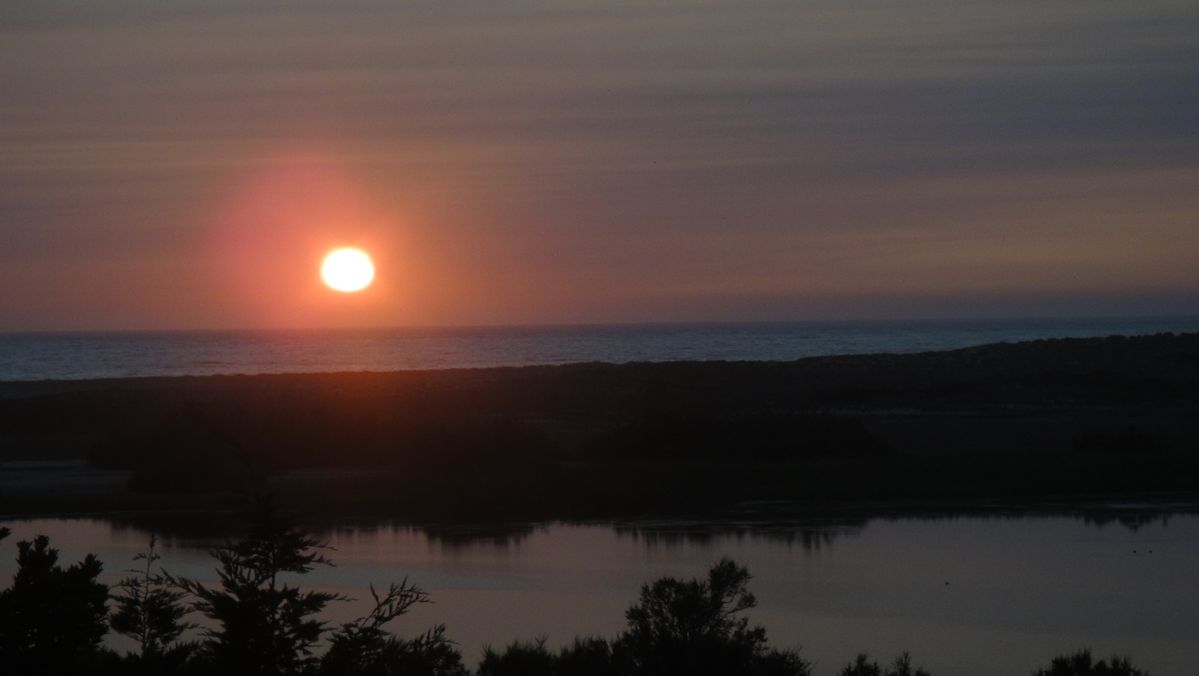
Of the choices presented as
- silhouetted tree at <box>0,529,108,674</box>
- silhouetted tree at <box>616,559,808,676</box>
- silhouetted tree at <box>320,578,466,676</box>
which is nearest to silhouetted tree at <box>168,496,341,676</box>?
silhouetted tree at <box>320,578,466,676</box>

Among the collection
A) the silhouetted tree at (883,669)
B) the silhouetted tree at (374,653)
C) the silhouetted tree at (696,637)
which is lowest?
the silhouetted tree at (883,669)

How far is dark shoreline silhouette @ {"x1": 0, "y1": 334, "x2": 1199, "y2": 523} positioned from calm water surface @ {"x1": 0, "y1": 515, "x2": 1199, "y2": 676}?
2.31 m

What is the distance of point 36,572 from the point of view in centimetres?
925

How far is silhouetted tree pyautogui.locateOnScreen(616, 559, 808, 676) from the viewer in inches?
438

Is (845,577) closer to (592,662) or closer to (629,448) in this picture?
(592,662)

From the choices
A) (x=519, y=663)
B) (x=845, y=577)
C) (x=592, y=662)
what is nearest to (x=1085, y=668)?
(x=592, y=662)

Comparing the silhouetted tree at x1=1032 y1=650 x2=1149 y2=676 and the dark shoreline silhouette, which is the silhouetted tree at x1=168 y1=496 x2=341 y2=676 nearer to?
the silhouetted tree at x1=1032 y1=650 x2=1149 y2=676

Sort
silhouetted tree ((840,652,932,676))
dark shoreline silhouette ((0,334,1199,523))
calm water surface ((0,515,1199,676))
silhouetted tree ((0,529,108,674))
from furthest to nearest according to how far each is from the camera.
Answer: dark shoreline silhouette ((0,334,1199,523)) < calm water surface ((0,515,1199,676)) < silhouetted tree ((840,652,932,676)) < silhouetted tree ((0,529,108,674))

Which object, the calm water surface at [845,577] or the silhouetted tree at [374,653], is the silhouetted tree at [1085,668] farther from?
the silhouetted tree at [374,653]

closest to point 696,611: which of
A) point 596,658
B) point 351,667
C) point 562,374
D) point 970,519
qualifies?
point 596,658

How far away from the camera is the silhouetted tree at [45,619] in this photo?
8828 millimetres

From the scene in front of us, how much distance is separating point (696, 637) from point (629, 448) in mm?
19571

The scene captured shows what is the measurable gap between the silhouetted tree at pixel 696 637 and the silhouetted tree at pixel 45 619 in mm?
4234

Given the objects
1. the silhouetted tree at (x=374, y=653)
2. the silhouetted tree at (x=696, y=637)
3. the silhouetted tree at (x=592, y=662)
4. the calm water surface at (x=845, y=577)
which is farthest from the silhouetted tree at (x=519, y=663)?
the silhouetted tree at (x=374, y=653)
